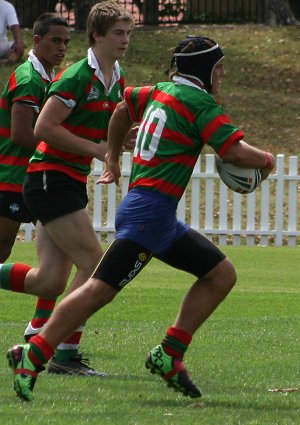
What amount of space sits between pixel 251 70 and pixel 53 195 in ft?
70.2

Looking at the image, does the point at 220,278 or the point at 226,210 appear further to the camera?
the point at 226,210

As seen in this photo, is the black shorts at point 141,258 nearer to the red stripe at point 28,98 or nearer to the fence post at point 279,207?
the red stripe at point 28,98

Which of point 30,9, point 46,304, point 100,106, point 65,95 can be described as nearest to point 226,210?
point 46,304

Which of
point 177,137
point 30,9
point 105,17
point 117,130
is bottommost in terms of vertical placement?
point 30,9

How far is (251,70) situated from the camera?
29000 mm

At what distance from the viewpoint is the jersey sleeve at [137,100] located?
7.36 meters

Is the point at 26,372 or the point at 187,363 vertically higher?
the point at 26,372

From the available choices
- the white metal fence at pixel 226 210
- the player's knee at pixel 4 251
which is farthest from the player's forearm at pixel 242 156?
the white metal fence at pixel 226 210

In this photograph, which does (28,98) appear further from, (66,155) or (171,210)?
(171,210)

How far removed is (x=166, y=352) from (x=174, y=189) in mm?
876

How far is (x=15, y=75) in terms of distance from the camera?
888 cm

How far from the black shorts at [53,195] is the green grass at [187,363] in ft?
3.12

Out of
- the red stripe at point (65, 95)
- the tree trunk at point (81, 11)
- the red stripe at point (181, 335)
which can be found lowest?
the tree trunk at point (81, 11)

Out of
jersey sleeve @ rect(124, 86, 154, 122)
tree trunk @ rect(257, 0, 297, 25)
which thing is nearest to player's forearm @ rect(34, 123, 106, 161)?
jersey sleeve @ rect(124, 86, 154, 122)
